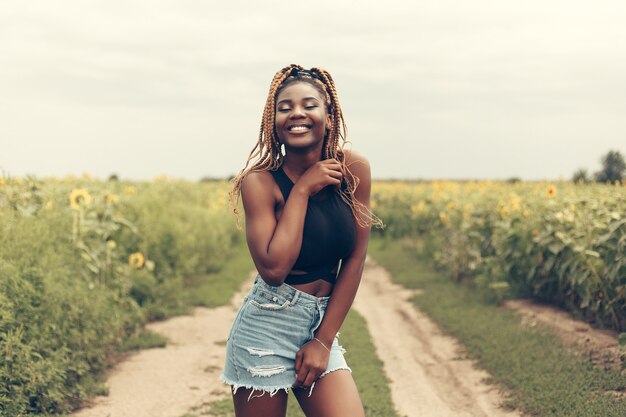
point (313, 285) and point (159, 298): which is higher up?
point (313, 285)

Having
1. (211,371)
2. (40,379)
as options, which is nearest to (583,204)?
(211,371)

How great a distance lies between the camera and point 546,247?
9039 mm

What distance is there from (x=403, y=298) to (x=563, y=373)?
525cm

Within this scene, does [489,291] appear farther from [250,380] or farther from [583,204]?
[250,380]

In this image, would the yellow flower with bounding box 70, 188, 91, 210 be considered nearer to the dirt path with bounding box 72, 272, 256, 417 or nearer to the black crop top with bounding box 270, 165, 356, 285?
the dirt path with bounding box 72, 272, 256, 417

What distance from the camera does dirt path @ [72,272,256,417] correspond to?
20.2 feet

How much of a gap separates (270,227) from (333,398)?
72 centimetres

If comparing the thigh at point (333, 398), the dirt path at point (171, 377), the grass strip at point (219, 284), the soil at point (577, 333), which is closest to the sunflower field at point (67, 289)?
the dirt path at point (171, 377)

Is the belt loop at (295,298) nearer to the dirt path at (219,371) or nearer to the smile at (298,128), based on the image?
the smile at (298,128)

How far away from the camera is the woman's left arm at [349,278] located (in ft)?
9.52

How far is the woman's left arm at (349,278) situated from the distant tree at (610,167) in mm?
15404

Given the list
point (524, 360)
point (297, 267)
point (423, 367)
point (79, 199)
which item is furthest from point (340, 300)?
point (79, 199)

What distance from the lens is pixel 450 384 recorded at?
275 inches

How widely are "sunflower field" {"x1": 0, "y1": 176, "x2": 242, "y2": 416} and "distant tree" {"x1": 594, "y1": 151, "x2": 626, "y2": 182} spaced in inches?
436
